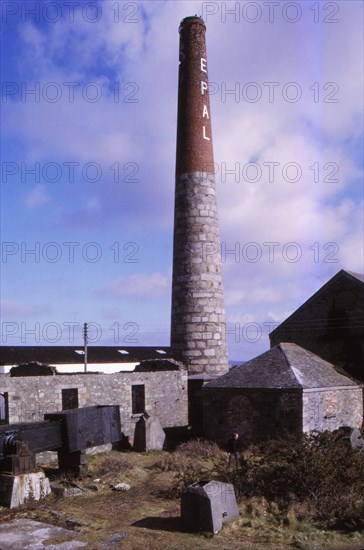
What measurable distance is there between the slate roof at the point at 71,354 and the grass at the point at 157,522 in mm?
23994

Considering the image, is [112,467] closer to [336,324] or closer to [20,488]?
[20,488]

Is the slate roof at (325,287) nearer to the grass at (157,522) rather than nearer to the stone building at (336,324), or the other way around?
the stone building at (336,324)

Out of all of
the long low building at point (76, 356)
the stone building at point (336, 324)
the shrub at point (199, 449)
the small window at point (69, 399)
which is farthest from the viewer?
the long low building at point (76, 356)

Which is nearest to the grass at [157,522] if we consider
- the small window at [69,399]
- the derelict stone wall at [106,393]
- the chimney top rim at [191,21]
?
the derelict stone wall at [106,393]

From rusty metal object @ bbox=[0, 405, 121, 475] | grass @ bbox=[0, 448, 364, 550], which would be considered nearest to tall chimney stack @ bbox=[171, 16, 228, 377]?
rusty metal object @ bbox=[0, 405, 121, 475]

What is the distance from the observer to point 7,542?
9.30 m

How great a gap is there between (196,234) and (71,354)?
68.1 feet

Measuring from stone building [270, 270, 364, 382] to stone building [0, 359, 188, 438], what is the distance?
216 inches

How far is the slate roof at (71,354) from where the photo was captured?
3712cm

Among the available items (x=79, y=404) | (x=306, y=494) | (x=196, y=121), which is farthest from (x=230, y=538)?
(x=196, y=121)

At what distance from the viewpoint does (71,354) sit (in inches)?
1591

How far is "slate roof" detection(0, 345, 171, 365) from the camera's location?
3712 centimetres

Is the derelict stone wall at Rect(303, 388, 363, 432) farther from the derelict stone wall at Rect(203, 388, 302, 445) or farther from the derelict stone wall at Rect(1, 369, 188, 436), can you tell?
the derelict stone wall at Rect(1, 369, 188, 436)

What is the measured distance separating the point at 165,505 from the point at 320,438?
384cm
